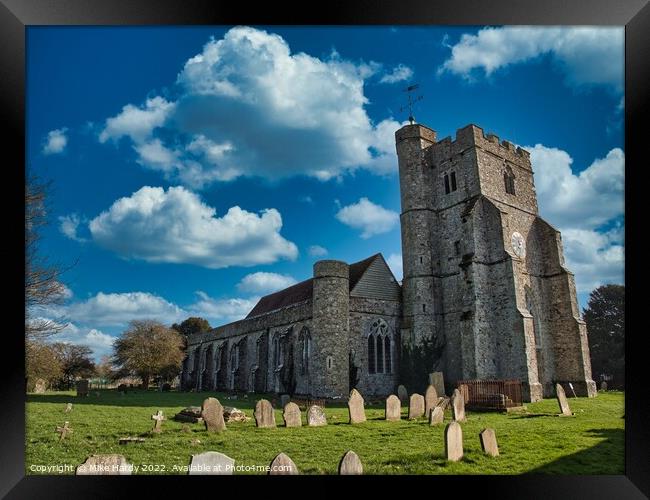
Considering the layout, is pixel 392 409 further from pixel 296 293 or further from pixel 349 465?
pixel 296 293

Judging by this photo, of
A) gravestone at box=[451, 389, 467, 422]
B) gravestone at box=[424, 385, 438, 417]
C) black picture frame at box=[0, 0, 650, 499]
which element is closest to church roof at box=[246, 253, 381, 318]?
gravestone at box=[424, 385, 438, 417]

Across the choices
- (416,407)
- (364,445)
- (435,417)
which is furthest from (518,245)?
(364,445)

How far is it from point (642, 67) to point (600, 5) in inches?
46.1

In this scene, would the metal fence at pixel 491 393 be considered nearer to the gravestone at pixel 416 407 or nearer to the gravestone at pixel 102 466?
the gravestone at pixel 416 407

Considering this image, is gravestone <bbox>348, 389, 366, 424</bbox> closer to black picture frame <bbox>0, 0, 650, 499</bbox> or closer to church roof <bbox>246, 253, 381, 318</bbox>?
black picture frame <bbox>0, 0, 650, 499</bbox>

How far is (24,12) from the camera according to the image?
6.42 m

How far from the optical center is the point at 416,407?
12031 mm

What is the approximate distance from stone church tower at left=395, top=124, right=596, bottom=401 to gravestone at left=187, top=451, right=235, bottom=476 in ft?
46.3

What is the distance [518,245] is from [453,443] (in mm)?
15736

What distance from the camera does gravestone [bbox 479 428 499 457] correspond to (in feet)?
23.5

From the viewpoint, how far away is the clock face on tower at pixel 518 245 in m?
20.3

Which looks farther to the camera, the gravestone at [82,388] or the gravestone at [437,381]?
the gravestone at [82,388]

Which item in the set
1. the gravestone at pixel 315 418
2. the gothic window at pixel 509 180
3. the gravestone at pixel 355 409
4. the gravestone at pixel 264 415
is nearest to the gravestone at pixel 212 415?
the gravestone at pixel 264 415

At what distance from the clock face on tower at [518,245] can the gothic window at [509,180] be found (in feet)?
8.33
